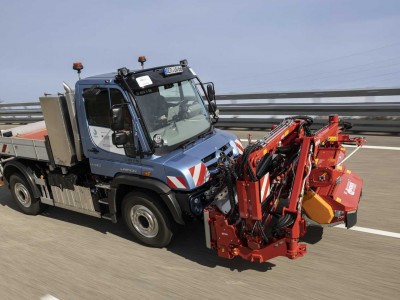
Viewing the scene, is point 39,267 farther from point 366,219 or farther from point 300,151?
point 366,219

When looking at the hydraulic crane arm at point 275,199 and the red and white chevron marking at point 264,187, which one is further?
the red and white chevron marking at point 264,187

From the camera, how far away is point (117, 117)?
4477 mm

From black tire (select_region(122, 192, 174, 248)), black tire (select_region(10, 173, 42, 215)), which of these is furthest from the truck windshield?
black tire (select_region(10, 173, 42, 215))

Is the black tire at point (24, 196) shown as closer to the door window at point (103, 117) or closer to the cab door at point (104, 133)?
the cab door at point (104, 133)

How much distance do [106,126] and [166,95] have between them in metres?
0.91

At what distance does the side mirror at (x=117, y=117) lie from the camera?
14.6ft

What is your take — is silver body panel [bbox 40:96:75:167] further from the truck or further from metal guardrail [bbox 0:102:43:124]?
metal guardrail [bbox 0:102:43:124]

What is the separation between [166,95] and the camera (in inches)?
201

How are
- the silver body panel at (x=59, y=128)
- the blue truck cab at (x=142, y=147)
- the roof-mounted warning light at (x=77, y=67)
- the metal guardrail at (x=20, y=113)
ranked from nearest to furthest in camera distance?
the blue truck cab at (x=142, y=147), the silver body panel at (x=59, y=128), the roof-mounted warning light at (x=77, y=67), the metal guardrail at (x=20, y=113)

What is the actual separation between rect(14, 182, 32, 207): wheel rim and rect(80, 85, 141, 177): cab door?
1948 mm

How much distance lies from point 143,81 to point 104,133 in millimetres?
951

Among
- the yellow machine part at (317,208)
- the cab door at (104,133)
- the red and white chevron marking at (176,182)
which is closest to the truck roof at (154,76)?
the cab door at (104,133)

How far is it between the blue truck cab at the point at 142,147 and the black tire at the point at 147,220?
0.01 metres

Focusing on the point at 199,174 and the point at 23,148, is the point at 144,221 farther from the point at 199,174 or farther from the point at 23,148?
the point at 23,148
